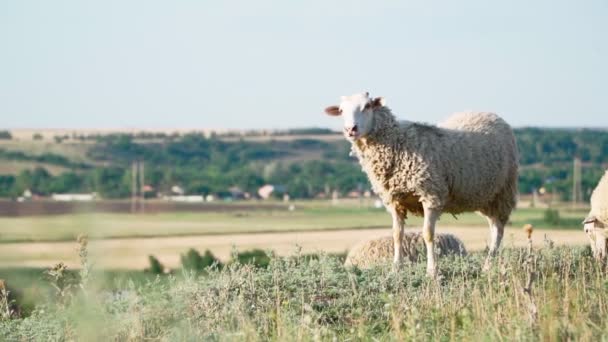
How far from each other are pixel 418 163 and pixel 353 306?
345cm

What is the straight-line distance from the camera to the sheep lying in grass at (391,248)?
16750 millimetres

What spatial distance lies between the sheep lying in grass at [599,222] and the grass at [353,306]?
63cm

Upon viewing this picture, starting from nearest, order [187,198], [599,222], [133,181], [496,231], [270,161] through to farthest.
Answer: [599,222], [496,231], [133,181], [187,198], [270,161]

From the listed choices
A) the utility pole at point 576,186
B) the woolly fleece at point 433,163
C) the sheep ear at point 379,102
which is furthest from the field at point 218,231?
the utility pole at point 576,186

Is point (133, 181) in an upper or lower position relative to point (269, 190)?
upper

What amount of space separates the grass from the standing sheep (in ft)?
2.92

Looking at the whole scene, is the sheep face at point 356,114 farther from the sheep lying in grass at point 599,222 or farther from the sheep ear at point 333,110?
the sheep lying in grass at point 599,222

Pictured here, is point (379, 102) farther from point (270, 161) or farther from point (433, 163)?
point (270, 161)

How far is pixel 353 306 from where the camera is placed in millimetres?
11156

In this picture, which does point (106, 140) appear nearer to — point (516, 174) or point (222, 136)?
point (222, 136)

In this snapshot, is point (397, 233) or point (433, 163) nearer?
point (433, 163)

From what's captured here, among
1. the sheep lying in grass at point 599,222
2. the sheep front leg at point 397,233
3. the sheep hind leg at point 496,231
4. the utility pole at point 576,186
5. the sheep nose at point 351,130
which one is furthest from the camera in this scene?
the utility pole at point 576,186

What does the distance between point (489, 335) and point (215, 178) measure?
158 m

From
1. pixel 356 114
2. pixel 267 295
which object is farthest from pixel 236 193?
pixel 267 295
